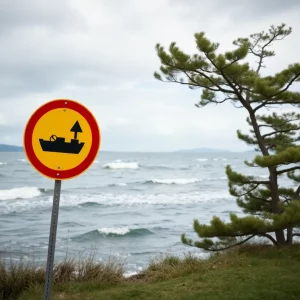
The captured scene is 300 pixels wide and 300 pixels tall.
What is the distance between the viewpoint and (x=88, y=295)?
17.6ft

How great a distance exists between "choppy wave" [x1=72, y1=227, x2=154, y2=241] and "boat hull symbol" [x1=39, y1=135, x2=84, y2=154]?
12060 millimetres

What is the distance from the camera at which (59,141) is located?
303 cm

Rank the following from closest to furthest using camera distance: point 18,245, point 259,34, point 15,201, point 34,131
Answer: point 34,131, point 259,34, point 18,245, point 15,201

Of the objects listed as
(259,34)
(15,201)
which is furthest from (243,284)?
(15,201)

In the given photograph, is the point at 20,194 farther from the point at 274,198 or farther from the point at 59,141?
the point at 59,141

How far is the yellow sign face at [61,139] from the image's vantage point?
300cm

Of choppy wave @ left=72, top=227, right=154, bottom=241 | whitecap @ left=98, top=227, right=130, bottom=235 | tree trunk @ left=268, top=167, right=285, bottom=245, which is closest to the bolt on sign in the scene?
tree trunk @ left=268, top=167, right=285, bottom=245

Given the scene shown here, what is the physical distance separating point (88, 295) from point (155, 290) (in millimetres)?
968

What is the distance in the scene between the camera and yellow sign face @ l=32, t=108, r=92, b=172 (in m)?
3.00

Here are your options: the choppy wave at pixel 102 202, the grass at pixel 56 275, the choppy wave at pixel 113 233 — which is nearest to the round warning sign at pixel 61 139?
the grass at pixel 56 275

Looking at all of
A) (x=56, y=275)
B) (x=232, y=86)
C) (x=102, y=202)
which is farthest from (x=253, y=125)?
(x=102, y=202)

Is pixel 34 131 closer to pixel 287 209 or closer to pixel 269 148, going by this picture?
pixel 287 209

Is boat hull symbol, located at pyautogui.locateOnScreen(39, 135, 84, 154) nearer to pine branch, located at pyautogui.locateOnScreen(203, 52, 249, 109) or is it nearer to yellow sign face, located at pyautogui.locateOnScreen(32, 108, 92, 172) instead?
yellow sign face, located at pyautogui.locateOnScreen(32, 108, 92, 172)

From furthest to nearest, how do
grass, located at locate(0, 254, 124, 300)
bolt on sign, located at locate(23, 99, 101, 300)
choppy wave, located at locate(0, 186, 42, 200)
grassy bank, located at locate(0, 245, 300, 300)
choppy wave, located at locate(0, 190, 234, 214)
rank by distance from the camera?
choppy wave, located at locate(0, 186, 42, 200) → choppy wave, located at locate(0, 190, 234, 214) → grass, located at locate(0, 254, 124, 300) → grassy bank, located at locate(0, 245, 300, 300) → bolt on sign, located at locate(23, 99, 101, 300)
